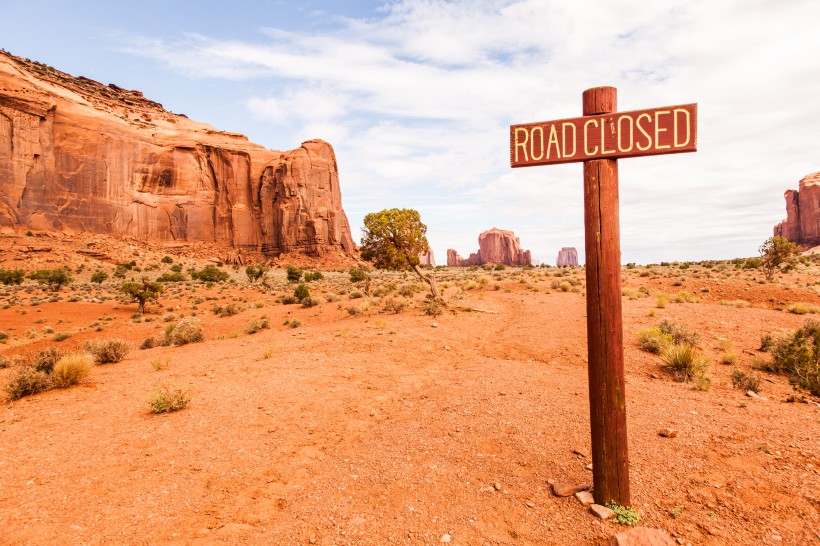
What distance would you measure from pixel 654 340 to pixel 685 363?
5.71ft

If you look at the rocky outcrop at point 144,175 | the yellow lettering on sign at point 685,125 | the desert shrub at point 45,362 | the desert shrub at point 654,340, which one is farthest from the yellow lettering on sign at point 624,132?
the rocky outcrop at point 144,175

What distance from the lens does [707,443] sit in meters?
5.00

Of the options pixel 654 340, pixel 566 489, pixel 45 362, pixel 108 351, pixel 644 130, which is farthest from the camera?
pixel 108 351

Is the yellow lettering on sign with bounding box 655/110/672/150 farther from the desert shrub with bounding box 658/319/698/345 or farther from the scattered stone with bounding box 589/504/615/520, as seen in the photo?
the desert shrub with bounding box 658/319/698/345

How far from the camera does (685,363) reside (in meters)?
8.59

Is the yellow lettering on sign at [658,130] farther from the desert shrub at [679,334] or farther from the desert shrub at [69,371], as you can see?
the desert shrub at [69,371]

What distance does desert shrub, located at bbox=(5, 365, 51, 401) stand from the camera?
8031 mm

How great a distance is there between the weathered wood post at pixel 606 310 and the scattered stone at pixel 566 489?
33 centimetres

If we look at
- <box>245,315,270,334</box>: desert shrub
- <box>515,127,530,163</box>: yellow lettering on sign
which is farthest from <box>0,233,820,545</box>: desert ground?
<box>245,315,270,334</box>: desert shrub

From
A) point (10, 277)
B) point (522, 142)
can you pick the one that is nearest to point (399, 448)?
point (522, 142)

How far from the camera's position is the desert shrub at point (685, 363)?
27.4 feet

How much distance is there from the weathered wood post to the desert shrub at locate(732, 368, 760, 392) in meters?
5.64

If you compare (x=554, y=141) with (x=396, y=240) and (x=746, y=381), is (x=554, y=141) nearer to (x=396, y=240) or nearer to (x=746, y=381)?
(x=746, y=381)

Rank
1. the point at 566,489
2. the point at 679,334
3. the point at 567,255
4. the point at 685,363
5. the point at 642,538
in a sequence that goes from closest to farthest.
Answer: the point at 642,538, the point at 566,489, the point at 685,363, the point at 679,334, the point at 567,255
